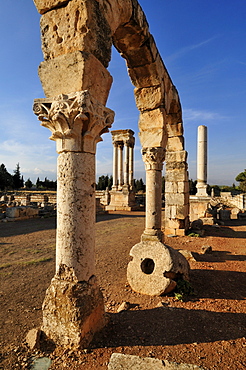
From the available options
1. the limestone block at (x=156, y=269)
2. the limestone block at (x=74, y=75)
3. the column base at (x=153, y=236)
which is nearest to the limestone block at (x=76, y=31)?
the limestone block at (x=74, y=75)

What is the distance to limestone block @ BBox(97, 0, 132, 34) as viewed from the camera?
11.4 feet

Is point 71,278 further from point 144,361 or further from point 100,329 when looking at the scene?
point 144,361

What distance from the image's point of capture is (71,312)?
2.65m

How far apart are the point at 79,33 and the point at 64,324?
12.1ft

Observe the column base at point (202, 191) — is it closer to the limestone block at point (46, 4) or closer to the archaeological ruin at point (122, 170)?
the archaeological ruin at point (122, 170)

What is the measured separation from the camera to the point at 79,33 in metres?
2.90

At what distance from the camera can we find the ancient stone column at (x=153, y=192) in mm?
6660

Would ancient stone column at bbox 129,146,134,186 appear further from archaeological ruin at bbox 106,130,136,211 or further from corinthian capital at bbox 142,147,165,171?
corinthian capital at bbox 142,147,165,171

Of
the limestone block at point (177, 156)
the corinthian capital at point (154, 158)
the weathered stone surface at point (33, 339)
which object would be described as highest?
the limestone block at point (177, 156)

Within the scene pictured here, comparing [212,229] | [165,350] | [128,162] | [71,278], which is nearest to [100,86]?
[71,278]

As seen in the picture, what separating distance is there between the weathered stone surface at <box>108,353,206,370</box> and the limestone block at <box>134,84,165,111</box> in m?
6.18

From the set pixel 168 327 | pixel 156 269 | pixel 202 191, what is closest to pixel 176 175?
pixel 156 269

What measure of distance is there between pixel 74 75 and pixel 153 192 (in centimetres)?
447

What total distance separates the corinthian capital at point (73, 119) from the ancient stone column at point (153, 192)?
12.6ft
